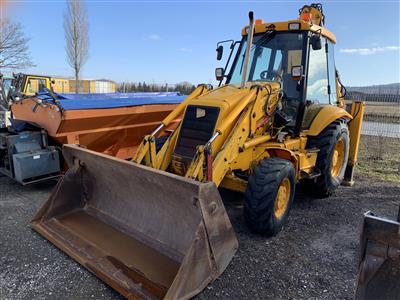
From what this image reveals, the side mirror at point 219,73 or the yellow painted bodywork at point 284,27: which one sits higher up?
the yellow painted bodywork at point 284,27

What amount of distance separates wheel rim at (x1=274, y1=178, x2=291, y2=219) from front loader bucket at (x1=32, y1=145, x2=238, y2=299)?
114 cm

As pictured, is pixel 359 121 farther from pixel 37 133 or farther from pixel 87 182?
pixel 37 133

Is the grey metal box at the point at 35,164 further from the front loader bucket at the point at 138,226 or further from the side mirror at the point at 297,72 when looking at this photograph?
the side mirror at the point at 297,72

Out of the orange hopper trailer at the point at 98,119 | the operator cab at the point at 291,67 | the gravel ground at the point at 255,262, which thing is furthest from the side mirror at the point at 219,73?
the gravel ground at the point at 255,262

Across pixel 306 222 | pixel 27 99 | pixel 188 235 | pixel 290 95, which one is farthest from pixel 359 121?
pixel 27 99

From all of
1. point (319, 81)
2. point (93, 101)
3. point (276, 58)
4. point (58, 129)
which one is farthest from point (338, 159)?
point (58, 129)

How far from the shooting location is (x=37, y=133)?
19.1 ft

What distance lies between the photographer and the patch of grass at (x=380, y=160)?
23.8 feet

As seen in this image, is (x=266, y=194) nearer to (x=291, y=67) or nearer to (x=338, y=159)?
(x=291, y=67)

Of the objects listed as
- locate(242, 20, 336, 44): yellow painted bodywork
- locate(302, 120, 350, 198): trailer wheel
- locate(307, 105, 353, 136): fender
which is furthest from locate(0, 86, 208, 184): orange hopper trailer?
locate(302, 120, 350, 198): trailer wheel

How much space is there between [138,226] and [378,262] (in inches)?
96.1

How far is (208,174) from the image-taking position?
3.56 m

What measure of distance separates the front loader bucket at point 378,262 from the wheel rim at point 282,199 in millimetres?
1918

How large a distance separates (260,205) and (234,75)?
7.62 feet
